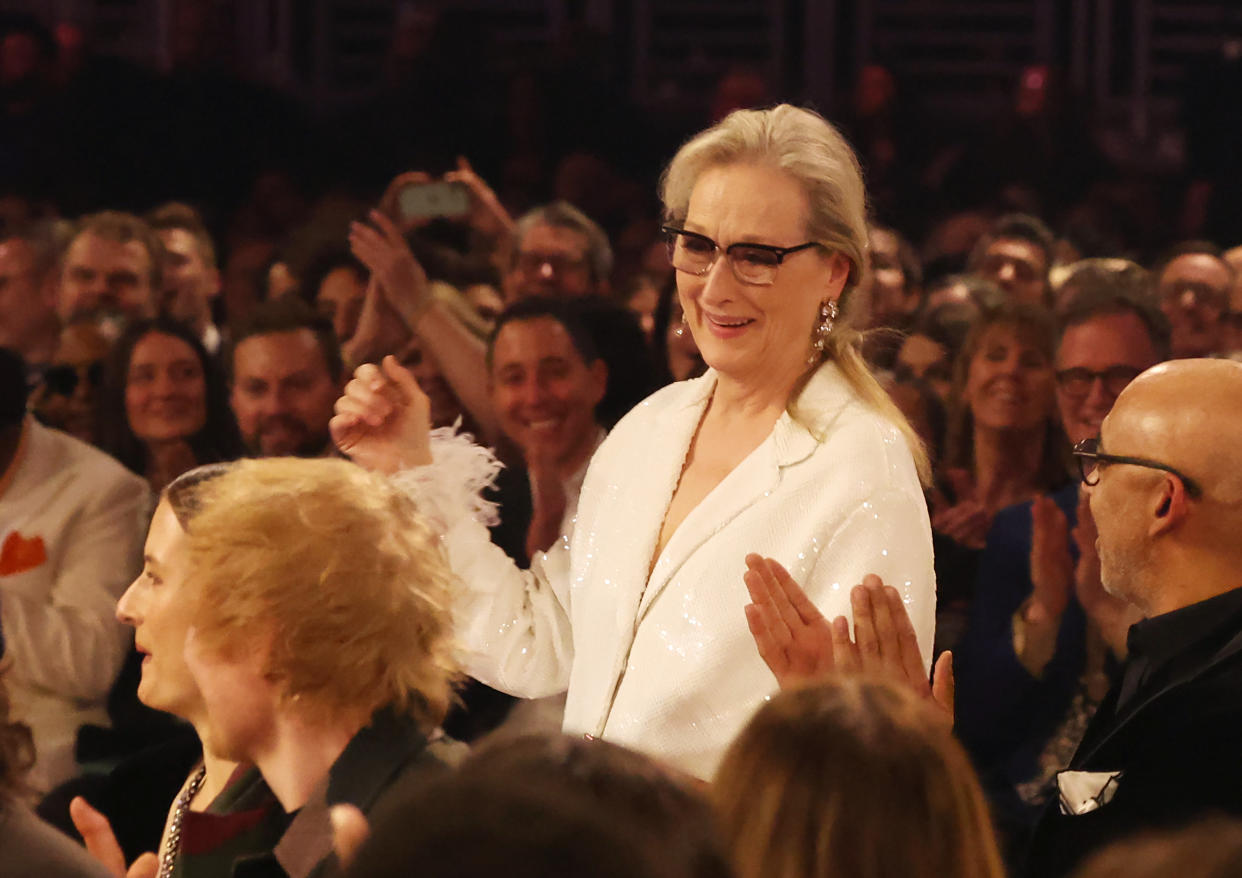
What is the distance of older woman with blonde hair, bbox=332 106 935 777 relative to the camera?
6.95 ft

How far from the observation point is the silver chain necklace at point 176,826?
2203 mm

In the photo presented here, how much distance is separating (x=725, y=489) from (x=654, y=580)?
0.14 metres

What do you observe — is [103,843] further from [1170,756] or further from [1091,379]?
[1091,379]

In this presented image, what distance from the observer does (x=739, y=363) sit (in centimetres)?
223

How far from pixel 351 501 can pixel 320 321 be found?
92.5 inches

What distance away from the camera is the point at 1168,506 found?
2.25 meters

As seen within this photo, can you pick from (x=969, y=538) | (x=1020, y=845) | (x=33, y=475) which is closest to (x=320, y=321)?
(x=33, y=475)

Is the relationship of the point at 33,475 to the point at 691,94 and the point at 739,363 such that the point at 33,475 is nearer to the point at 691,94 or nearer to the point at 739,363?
the point at 739,363

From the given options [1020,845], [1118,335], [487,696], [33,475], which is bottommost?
[1020,845]

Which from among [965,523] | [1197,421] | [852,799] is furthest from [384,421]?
[965,523]

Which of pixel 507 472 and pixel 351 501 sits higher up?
pixel 351 501

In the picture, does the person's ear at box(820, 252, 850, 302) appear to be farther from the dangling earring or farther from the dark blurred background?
the dark blurred background

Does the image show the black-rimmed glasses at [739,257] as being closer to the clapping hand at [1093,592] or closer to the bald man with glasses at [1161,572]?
the bald man with glasses at [1161,572]

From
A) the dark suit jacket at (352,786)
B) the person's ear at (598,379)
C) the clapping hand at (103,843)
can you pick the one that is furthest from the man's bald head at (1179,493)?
the person's ear at (598,379)
